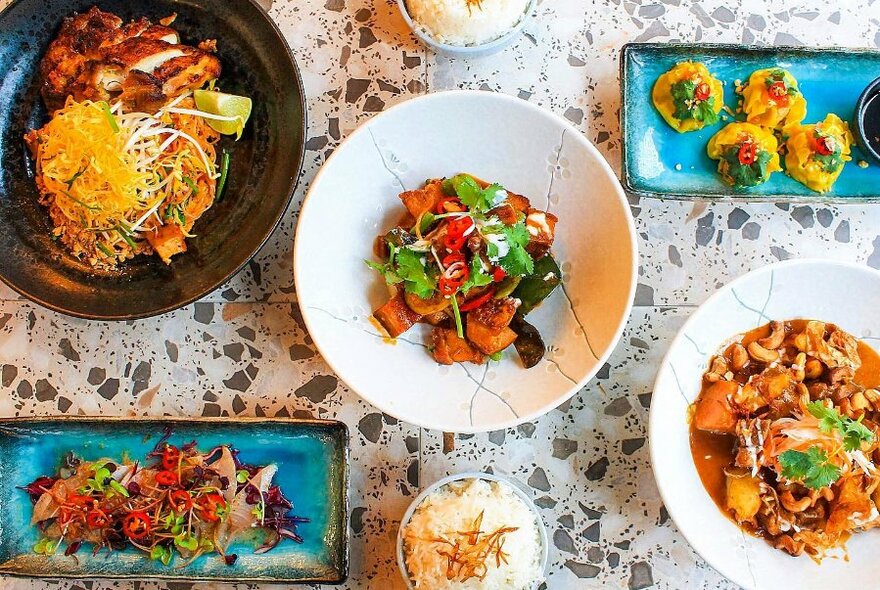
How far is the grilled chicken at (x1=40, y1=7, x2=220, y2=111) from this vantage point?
2.26 m

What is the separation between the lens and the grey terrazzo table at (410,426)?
2502 mm

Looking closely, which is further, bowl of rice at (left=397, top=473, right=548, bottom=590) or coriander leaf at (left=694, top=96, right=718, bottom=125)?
coriander leaf at (left=694, top=96, right=718, bottom=125)

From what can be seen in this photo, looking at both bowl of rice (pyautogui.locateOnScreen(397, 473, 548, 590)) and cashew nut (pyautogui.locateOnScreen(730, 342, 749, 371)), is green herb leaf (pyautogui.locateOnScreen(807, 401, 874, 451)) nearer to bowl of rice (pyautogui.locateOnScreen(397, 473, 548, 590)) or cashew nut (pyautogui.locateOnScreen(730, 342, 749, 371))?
cashew nut (pyautogui.locateOnScreen(730, 342, 749, 371))

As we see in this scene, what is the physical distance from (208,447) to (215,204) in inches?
32.5

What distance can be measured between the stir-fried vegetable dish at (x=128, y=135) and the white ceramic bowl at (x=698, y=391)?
5.31 feet

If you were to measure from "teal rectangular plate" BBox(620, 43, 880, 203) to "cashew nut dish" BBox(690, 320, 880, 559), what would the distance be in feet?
1.64

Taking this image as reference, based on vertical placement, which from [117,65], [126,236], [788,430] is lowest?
[788,430]

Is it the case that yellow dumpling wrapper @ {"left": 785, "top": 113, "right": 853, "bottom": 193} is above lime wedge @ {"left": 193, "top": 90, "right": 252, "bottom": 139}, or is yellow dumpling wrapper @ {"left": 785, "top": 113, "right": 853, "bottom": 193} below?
below

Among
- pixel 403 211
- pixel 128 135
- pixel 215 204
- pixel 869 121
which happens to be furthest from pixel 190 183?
pixel 869 121

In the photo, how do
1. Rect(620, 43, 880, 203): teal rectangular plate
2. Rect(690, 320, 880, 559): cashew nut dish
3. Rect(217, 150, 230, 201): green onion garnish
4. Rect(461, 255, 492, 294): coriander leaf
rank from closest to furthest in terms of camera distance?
Rect(461, 255, 492, 294): coriander leaf, Rect(690, 320, 880, 559): cashew nut dish, Rect(217, 150, 230, 201): green onion garnish, Rect(620, 43, 880, 203): teal rectangular plate

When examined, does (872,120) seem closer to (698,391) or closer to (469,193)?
(698,391)

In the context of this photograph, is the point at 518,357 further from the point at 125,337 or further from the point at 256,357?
the point at 125,337

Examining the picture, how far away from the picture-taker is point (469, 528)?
2.25 m

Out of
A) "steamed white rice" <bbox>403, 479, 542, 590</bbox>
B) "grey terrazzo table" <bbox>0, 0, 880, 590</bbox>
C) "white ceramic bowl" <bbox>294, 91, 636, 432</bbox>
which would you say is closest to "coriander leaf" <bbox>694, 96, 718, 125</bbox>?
"grey terrazzo table" <bbox>0, 0, 880, 590</bbox>
